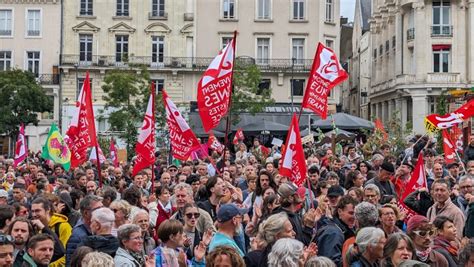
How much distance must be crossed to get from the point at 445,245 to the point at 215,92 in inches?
288

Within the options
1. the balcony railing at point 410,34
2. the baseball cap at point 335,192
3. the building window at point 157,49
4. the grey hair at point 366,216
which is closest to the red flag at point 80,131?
the baseball cap at point 335,192

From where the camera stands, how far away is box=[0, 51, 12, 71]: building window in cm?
5625

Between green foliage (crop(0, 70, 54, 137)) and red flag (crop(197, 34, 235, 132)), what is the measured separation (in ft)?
124

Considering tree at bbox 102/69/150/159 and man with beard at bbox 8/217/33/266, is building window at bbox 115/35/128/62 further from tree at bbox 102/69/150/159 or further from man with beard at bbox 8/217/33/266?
man with beard at bbox 8/217/33/266

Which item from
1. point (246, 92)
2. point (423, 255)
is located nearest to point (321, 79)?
point (423, 255)

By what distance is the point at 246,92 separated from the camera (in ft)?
164

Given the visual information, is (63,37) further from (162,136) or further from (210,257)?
(210,257)

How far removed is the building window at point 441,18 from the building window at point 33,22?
89.2ft

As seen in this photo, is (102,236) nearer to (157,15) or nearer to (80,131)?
(80,131)

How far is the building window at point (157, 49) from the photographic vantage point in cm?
5547

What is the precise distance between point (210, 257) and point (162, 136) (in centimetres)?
3877

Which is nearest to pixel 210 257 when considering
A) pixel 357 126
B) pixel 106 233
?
pixel 106 233

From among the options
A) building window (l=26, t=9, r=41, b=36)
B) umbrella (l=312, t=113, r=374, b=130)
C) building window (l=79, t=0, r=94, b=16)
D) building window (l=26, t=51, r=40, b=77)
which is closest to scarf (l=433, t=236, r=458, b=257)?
umbrella (l=312, t=113, r=374, b=130)

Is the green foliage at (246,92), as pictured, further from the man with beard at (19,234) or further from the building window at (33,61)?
the man with beard at (19,234)
